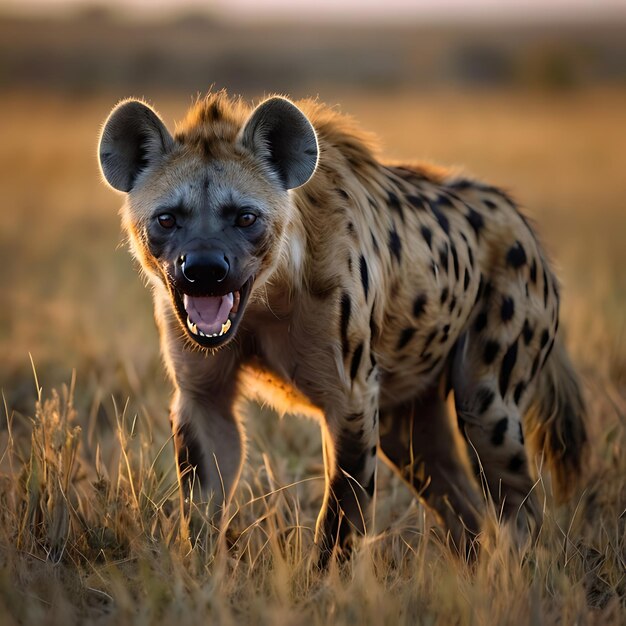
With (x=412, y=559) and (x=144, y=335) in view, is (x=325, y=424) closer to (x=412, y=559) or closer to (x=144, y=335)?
(x=412, y=559)

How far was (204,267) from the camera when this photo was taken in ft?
10.8

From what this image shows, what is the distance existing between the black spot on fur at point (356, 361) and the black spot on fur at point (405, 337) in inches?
13.7

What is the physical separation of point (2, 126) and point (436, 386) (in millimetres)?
15988

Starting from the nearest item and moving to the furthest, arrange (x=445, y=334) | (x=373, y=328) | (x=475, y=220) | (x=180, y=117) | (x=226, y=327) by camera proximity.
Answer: (x=226, y=327), (x=373, y=328), (x=445, y=334), (x=475, y=220), (x=180, y=117)

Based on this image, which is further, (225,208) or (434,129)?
(434,129)

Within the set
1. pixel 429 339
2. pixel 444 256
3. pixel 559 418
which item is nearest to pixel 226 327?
pixel 429 339

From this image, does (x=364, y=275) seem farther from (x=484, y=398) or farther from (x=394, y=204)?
(x=484, y=398)

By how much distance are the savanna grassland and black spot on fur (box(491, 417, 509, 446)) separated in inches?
13.8

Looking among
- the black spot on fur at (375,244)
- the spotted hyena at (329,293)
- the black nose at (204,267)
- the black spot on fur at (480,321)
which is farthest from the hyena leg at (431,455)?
the black nose at (204,267)

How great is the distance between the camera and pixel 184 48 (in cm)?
4278

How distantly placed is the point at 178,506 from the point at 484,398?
1.17 m

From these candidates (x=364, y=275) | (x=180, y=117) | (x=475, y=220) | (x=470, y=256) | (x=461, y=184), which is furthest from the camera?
(x=180, y=117)

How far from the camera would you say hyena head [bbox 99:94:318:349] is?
339cm

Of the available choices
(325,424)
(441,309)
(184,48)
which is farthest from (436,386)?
(184,48)
